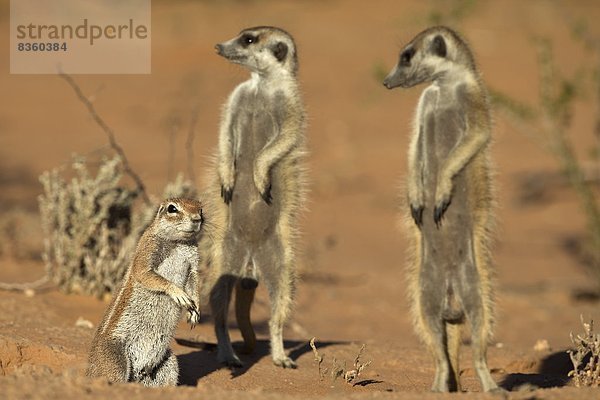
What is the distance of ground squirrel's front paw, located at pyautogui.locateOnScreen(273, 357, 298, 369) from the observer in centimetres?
708

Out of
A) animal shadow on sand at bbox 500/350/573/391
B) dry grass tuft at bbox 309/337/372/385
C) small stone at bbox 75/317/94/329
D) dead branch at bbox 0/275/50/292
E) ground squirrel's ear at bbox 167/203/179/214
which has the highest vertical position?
ground squirrel's ear at bbox 167/203/179/214

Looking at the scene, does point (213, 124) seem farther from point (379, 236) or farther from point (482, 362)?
point (482, 362)

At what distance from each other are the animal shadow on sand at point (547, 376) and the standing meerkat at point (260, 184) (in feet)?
4.81

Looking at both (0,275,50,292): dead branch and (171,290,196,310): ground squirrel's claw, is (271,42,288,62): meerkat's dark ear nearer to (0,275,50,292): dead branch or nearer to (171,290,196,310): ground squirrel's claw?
(171,290,196,310): ground squirrel's claw

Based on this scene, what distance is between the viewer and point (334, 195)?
1675 cm

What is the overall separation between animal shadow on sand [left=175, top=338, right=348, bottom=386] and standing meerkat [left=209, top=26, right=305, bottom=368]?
95mm

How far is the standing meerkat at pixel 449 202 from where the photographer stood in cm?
623

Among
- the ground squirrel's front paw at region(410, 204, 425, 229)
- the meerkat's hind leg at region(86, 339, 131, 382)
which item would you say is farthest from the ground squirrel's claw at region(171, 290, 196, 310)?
the ground squirrel's front paw at region(410, 204, 425, 229)

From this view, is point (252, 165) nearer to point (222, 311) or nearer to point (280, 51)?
point (280, 51)

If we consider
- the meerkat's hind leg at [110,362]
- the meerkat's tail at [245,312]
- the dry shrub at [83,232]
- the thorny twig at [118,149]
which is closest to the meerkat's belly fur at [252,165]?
the meerkat's tail at [245,312]

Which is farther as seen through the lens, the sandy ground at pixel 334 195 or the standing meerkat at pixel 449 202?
the sandy ground at pixel 334 195

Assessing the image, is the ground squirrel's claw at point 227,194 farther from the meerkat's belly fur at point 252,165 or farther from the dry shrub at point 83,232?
the dry shrub at point 83,232

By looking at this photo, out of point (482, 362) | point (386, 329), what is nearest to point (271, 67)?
point (482, 362)

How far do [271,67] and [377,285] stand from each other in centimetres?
475
